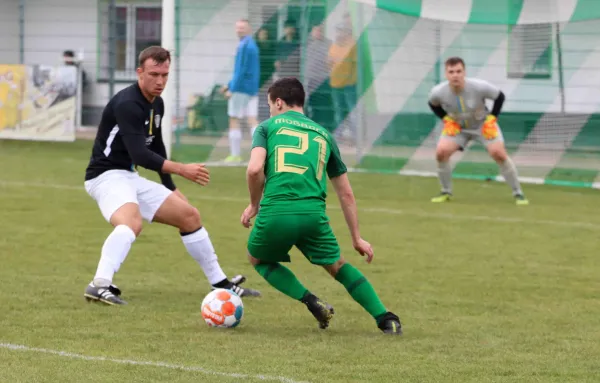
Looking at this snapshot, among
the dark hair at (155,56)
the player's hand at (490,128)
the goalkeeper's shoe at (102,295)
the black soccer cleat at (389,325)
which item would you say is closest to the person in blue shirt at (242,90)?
the player's hand at (490,128)

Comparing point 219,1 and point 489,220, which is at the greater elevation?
point 219,1

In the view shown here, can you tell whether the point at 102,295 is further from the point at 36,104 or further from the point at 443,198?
the point at 36,104

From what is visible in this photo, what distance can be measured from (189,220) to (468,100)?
6827 millimetres

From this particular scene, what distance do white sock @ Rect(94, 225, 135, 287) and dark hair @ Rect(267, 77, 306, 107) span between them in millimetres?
1546

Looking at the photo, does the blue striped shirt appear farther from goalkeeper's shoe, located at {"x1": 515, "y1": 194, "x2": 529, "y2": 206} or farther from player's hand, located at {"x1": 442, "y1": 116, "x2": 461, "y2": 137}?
goalkeeper's shoe, located at {"x1": 515, "y1": 194, "x2": 529, "y2": 206}

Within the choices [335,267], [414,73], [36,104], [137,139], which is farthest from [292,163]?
[36,104]

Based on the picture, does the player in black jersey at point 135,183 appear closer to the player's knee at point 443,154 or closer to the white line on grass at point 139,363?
the white line on grass at point 139,363

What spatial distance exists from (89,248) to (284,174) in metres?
3.91

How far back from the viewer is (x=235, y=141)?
56.4ft

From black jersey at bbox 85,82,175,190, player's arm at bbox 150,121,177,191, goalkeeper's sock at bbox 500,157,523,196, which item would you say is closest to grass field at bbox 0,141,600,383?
goalkeeper's sock at bbox 500,157,523,196

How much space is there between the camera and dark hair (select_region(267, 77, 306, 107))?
21.8 feet

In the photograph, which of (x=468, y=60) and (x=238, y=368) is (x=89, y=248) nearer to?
(x=238, y=368)

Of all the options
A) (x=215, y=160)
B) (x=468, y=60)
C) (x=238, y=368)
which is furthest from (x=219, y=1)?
(x=238, y=368)

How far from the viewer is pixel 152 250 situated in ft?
32.9
